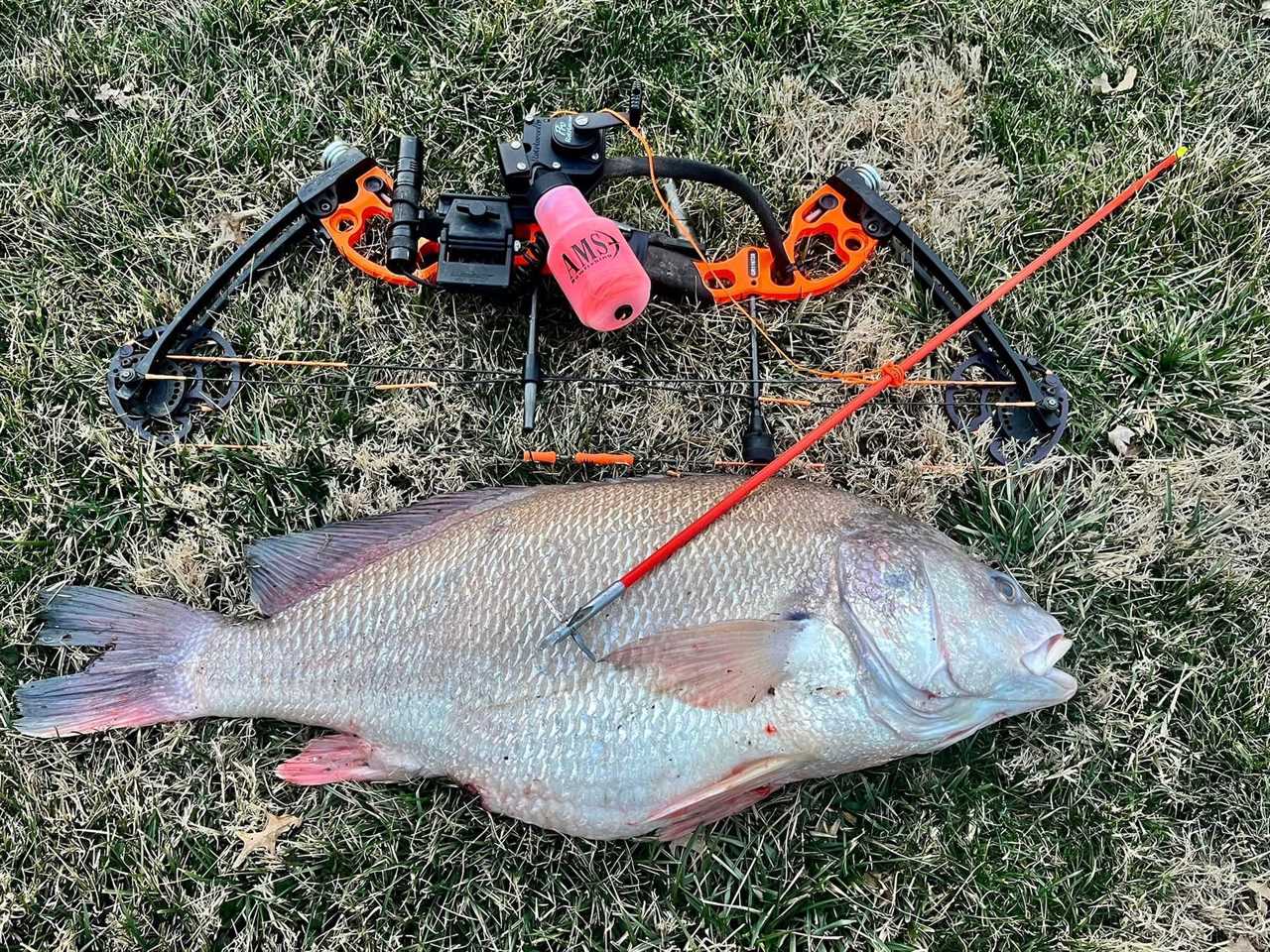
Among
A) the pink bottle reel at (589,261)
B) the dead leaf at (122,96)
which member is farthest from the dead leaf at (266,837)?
the dead leaf at (122,96)

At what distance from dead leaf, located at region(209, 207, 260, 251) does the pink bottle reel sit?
1.51 meters

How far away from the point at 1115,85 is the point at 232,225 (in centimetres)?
364

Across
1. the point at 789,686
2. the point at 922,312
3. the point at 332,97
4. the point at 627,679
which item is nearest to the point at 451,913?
the point at 627,679

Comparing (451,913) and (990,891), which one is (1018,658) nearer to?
(990,891)

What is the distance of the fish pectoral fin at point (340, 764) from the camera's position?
2.45 m

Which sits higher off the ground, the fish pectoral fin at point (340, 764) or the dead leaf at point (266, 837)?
the fish pectoral fin at point (340, 764)

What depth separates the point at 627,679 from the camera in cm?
225

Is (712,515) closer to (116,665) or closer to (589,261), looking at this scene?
(589,261)

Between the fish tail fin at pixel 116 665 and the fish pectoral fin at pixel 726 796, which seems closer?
the fish pectoral fin at pixel 726 796

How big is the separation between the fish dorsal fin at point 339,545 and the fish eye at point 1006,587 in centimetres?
142

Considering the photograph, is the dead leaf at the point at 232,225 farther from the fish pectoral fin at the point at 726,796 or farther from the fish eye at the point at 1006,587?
the fish eye at the point at 1006,587

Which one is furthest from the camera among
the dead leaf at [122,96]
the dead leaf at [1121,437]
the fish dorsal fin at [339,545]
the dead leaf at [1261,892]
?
the dead leaf at [122,96]

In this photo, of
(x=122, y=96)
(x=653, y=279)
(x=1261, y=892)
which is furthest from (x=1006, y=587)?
(x=122, y=96)

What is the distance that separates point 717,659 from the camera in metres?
2.22
